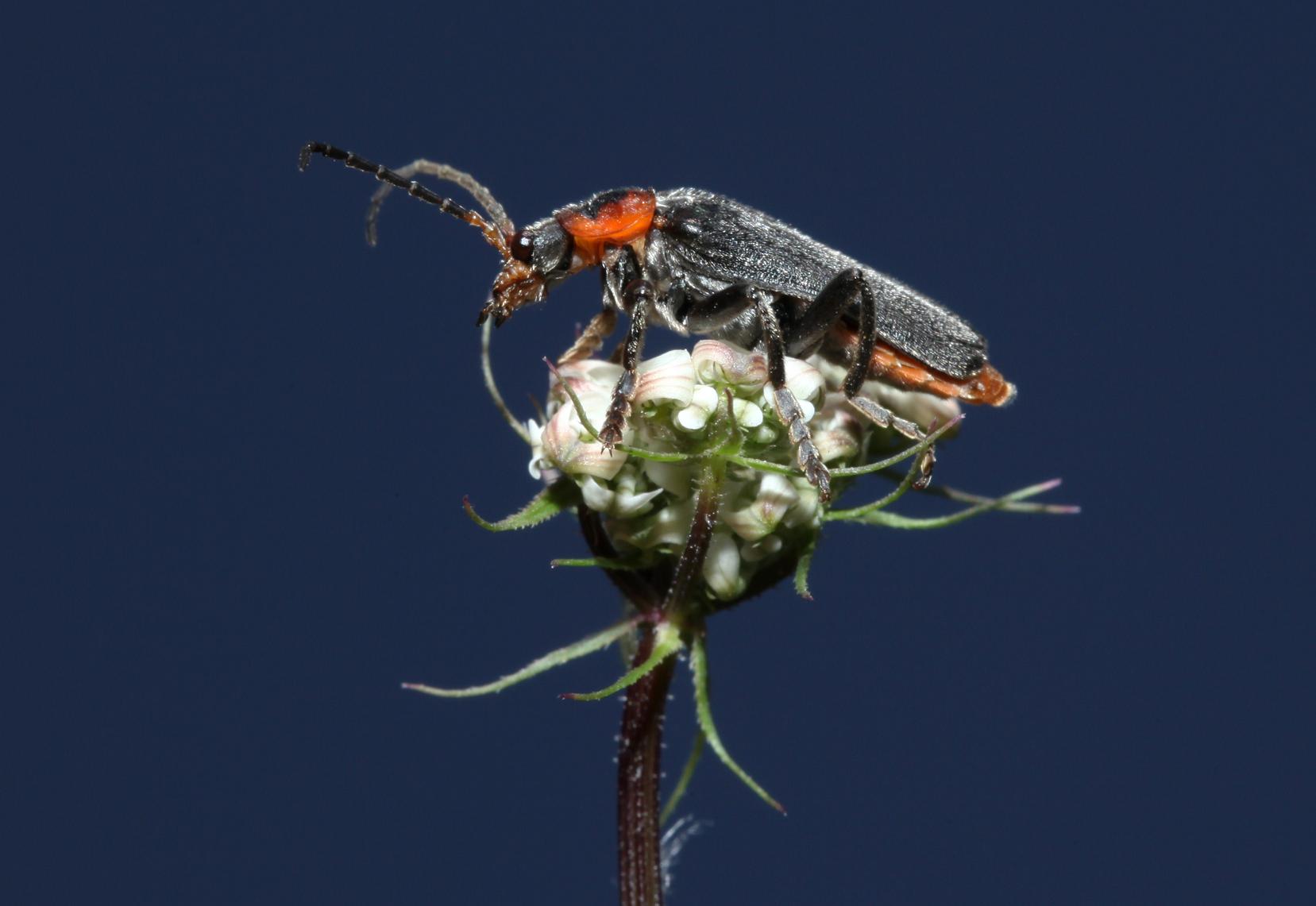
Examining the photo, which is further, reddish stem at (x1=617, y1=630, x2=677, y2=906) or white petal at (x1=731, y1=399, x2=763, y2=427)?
reddish stem at (x1=617, y1=630, x2=677, y2=906)

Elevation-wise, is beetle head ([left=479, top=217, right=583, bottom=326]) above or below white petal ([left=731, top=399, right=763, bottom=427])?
above

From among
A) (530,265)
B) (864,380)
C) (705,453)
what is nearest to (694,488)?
(705,453)

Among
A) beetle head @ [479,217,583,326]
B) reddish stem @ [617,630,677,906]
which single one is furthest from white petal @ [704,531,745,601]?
beetle head @ [479,217,583,326]

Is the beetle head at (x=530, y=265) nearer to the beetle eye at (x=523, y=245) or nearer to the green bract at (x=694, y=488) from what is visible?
the beetle eye at (x=523, y=245)

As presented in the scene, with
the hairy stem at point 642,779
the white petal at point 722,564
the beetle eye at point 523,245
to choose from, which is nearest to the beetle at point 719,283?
the beetle eye at point 523,245

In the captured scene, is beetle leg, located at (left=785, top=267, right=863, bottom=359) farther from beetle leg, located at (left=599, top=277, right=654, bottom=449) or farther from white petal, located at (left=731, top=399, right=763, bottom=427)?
beetle leg, located at (left=599, top=277, right=654, bottom=449)

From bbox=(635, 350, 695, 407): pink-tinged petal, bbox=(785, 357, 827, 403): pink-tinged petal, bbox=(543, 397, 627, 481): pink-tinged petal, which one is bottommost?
bbox=(543, 397, 627, 481): pink-tinged petal
